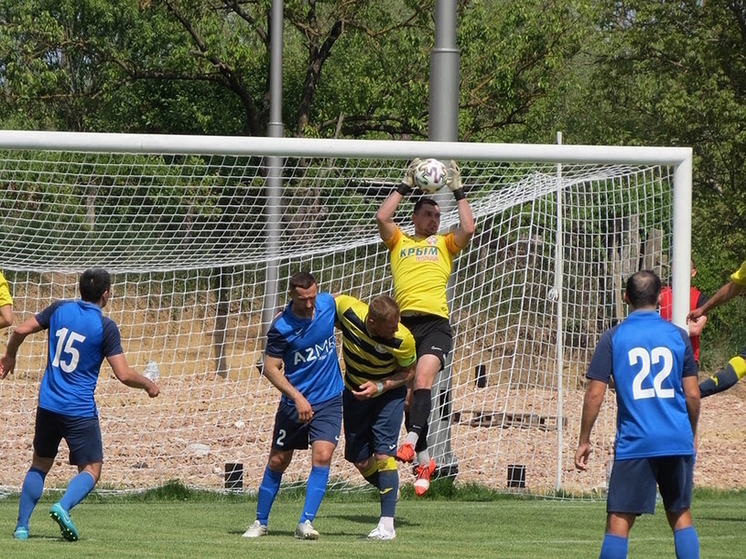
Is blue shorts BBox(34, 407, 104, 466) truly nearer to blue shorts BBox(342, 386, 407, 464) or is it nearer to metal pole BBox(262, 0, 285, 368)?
blue shorts BBox(342, 386, 407, 464)

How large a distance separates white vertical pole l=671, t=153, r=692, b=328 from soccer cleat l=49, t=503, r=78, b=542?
4691mm

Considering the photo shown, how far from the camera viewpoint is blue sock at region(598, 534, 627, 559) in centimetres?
606

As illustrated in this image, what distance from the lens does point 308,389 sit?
8.38 metres

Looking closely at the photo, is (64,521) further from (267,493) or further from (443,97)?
(443,97)

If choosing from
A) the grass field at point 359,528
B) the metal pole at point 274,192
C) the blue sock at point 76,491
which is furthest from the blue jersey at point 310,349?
the metal pole at point 274,192

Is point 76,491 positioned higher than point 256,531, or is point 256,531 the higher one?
point 76,491

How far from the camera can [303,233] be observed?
12.7m

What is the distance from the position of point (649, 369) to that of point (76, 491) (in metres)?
3.91

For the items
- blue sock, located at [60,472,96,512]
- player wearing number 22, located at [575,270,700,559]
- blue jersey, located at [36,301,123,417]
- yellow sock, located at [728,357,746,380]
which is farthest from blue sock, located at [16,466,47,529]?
yellow sock, located at [728,357,746,380]

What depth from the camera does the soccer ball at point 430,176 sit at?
30.5 ft

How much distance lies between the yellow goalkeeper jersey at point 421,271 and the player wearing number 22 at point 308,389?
120cm

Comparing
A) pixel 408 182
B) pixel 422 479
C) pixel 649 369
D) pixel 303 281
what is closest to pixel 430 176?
pixel 408 182

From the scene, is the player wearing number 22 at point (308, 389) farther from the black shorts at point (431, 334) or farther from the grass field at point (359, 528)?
the black shorts at point (431, 334)

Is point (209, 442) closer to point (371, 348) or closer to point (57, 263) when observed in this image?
point (57, 263)
